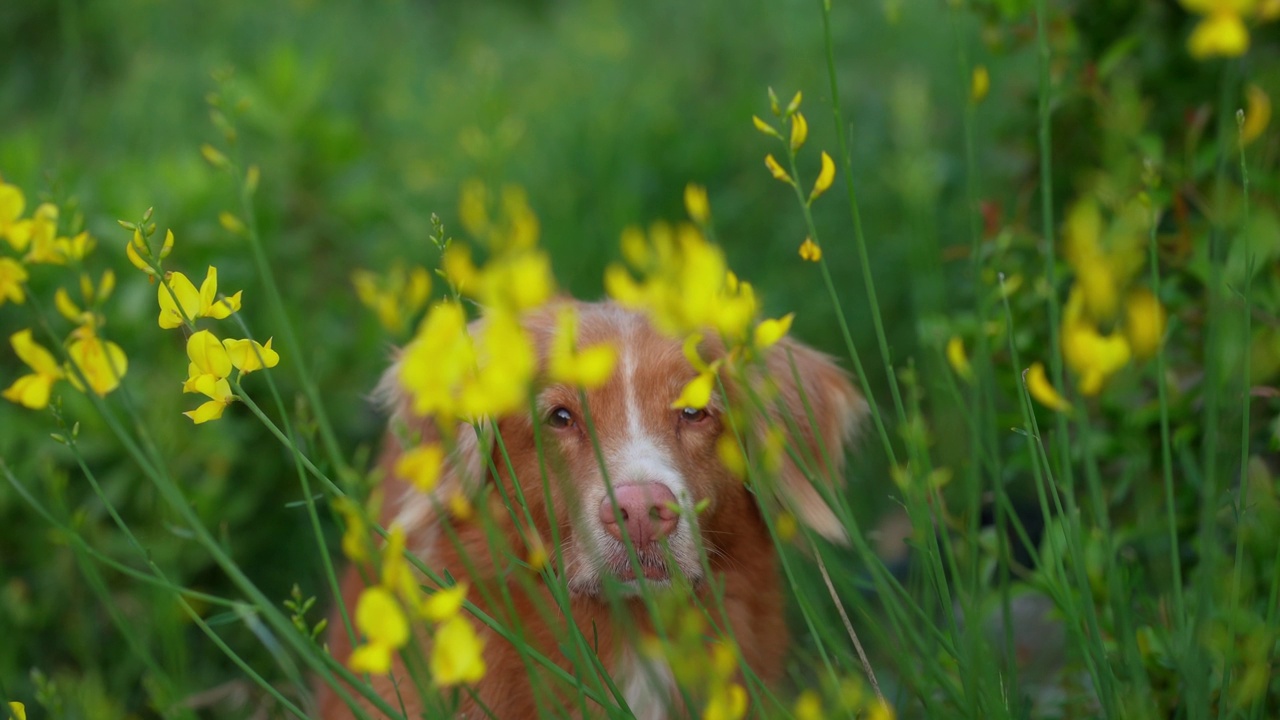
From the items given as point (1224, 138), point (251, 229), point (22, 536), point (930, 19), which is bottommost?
point (22, 536)

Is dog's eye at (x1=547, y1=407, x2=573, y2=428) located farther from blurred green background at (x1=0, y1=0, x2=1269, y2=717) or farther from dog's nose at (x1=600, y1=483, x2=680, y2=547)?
blurred green background at (x1=0, y1=0, x2=1269, y2=717)

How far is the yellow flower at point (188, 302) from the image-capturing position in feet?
4.33

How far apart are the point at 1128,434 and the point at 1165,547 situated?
0.57m

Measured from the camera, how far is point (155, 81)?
494 cm

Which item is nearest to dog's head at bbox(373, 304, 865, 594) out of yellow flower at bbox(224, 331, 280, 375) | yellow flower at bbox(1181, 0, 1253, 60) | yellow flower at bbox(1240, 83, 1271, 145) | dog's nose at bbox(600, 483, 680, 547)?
dog's nose at bbox(600, 483, 680, 547)

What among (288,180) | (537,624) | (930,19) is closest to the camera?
(537,624)

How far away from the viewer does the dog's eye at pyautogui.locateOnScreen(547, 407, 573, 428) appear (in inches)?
92.2

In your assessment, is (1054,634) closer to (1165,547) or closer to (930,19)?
(1165,547)

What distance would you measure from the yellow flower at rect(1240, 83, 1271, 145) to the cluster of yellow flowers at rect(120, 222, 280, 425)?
1.28m

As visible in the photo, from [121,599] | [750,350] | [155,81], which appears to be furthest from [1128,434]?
[155,81]

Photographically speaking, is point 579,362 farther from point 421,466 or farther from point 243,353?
point 243,353

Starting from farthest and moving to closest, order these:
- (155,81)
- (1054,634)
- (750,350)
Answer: (155,81) < (1054,634) < (750,350)

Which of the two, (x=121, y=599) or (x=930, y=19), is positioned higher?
(x=930, y=19)

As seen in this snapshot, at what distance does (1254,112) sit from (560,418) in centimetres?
135
